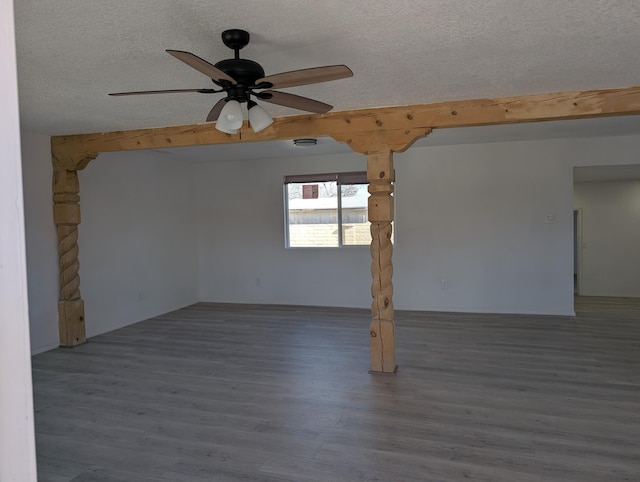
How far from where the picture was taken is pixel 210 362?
4379 millimetres

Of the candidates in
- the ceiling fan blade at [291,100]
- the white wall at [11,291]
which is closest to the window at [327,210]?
the ceiling fan blade at [291,100]

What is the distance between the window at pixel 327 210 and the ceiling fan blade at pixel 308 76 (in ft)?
15.4

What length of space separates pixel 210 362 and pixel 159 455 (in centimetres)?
173

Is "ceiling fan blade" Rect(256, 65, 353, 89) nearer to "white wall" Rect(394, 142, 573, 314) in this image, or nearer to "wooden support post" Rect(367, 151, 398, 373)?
"wooden support post" Rect(367, 151, 398, 373)

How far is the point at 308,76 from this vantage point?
2104mm

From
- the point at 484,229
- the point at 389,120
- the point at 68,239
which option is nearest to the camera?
the point at 389,120

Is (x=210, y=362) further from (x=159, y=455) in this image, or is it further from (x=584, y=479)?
(x=584, y=479)

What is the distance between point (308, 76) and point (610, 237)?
8768 millimetres

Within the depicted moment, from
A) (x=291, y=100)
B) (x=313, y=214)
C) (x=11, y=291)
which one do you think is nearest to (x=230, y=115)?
(x=291, y=100)

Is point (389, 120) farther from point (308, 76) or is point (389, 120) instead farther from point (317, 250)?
point (317, 250)

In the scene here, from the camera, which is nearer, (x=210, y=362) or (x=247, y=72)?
(x=247, y=72)

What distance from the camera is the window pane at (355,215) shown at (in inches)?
274

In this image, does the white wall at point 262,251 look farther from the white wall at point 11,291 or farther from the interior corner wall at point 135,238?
the white wall at point 11,291

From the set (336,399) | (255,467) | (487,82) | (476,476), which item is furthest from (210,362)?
(487,82)
